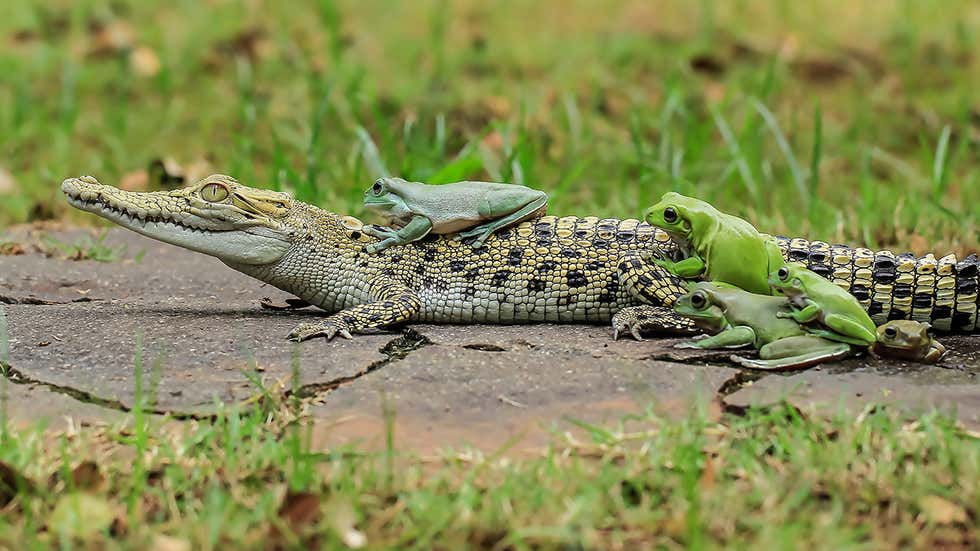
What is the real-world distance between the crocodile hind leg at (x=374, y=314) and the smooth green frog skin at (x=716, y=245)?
0.99 meters

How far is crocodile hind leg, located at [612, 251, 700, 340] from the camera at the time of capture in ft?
14.4

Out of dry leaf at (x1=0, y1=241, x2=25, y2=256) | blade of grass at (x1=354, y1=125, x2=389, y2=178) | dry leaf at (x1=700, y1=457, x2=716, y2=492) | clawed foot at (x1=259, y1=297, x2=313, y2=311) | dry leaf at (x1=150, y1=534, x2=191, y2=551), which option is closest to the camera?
dry leaf at (x1=150, y1=534, x2=191, y2=551)

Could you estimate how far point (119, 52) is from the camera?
9.39m

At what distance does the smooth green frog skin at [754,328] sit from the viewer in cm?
393

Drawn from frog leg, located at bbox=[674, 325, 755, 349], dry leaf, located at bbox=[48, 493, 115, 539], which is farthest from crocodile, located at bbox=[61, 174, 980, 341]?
dry leaf, located at bbox=[48, 493, 115, 539]

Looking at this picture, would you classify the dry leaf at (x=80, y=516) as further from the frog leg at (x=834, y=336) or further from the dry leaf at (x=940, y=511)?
the frog leg at (x=834, y=336)

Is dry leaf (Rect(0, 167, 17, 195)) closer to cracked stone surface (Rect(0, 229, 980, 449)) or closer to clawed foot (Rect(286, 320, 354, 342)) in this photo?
cracked stone surface (Rect(0, 229, 980, 449))

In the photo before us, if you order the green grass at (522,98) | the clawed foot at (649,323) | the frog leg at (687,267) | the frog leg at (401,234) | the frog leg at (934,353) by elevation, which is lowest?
the frog leg at (934,353)

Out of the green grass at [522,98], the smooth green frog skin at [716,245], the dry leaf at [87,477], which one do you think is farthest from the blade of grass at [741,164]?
the dry leaf at [87,477]

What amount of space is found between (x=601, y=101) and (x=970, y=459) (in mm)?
5902

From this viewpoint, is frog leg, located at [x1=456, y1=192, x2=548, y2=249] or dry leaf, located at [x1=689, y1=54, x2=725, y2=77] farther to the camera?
dry leaf, located at [x1=689, y1=54, x2=725, y2=77]

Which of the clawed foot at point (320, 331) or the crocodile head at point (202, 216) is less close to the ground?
the crocodile head at point (202, 216)

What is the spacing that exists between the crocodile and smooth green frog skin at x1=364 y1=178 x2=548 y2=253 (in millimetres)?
53

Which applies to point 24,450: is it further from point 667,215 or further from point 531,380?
point 667,215
